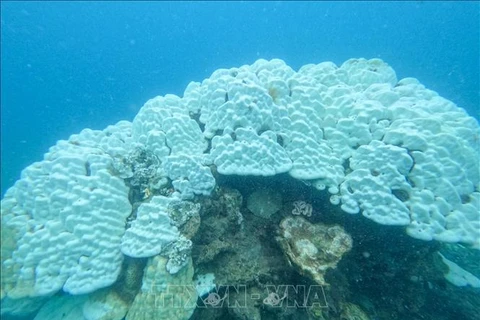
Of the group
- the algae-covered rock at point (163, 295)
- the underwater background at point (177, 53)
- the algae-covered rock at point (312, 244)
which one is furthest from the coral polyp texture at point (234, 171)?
the underwater background at point (177, 53)

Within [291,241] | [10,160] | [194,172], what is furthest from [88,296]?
[10,160]

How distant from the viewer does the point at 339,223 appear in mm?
3771

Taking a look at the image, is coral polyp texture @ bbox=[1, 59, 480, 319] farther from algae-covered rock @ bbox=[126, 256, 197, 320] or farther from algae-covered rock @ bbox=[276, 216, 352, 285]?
algae-covered rock @ bbox=[276, 216, 352, 285]

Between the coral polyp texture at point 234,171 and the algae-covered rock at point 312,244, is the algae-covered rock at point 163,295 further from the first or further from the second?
the algae-covered rock at point 312,244

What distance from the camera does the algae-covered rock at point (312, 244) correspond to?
10.5ft

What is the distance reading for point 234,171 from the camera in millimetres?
3486

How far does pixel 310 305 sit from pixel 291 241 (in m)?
0.87

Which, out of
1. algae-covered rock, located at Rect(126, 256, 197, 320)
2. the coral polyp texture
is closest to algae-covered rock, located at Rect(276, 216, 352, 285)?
the coral polyp texture

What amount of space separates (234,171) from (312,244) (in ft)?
4.66

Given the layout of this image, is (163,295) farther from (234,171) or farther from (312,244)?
(312,244)

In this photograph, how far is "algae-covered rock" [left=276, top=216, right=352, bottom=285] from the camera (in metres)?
3.19

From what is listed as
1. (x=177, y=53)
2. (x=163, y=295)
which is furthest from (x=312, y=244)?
(x=177, y=53)

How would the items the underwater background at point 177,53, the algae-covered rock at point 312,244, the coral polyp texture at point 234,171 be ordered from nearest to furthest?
the algae-covered rock at point 312,244 < the coral polyp texture at point 234,171 < the underwater background at point 177,53

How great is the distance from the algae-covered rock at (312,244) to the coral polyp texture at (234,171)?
42 cm
